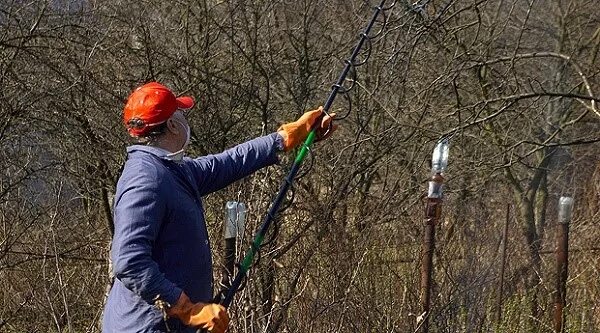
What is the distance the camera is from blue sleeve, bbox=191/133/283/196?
347 centimetres

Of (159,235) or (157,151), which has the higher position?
(157,151)

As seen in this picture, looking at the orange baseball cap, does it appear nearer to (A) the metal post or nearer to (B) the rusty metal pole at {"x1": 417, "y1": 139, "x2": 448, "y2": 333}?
(B) the rusty metal pole at {"x1": 417, "y1": 139, "x2": 448, "y2": 333}

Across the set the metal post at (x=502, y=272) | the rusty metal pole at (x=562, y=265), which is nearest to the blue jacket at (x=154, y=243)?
the metal post at (x=502, y=272)

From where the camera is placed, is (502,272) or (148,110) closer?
(148,110)

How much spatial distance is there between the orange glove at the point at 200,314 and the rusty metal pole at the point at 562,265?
3947 millimetres

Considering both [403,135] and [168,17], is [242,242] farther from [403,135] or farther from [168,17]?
[168,17]

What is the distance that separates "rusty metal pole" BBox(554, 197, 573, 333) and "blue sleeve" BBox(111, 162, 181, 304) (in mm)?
4056

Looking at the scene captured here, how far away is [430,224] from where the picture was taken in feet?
16.3

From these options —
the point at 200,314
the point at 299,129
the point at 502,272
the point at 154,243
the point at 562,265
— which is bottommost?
the point at 200,314

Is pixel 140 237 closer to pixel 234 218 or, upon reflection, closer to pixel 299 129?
pixel 299 129

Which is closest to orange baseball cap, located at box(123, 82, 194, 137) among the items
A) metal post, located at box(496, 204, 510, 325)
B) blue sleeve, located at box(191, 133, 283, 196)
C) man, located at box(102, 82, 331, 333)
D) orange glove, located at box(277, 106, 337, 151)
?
man, located at box(102, 82, 331, 333)

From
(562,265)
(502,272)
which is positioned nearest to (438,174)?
(502,272)

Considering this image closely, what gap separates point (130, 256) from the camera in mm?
2920

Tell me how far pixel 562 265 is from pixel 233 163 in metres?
3.75
